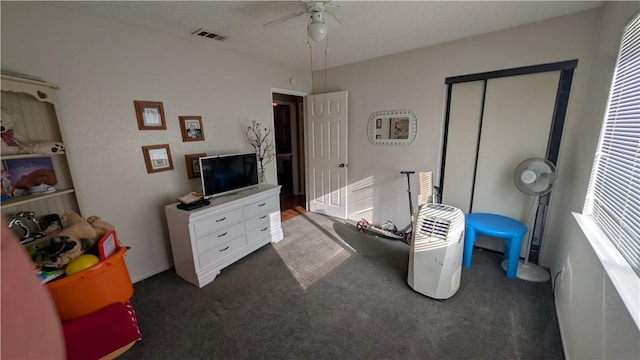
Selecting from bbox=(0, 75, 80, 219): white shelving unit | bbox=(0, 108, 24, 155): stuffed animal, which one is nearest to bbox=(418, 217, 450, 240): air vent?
bbox=(0, 75, 80, 219): white shelving unit

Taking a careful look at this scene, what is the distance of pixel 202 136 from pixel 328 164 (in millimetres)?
1886

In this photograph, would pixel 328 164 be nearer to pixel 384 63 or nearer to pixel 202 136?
pixel 384 63

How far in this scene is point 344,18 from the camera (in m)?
2.17

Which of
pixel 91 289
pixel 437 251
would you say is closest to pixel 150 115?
pixel 91 289

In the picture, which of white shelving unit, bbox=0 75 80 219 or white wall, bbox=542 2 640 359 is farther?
white shelving unit, bbox=0 75 80 219

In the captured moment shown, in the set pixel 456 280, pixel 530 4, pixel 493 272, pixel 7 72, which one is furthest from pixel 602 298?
pixel 7 72

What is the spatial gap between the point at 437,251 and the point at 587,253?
85 centimetres

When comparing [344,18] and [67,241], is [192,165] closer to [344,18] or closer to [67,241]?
[67,241]

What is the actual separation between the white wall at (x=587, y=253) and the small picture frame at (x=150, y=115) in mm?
3311

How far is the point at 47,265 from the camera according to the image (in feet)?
5.11

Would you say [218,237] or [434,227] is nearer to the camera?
[434,227]

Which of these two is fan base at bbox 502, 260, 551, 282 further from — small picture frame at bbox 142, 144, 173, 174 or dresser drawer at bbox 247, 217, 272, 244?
small picture frame at bbox 142, 144, 173, 174

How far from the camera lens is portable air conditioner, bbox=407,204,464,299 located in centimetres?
203

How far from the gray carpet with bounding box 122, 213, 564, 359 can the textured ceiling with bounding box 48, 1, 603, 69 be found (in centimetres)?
227
